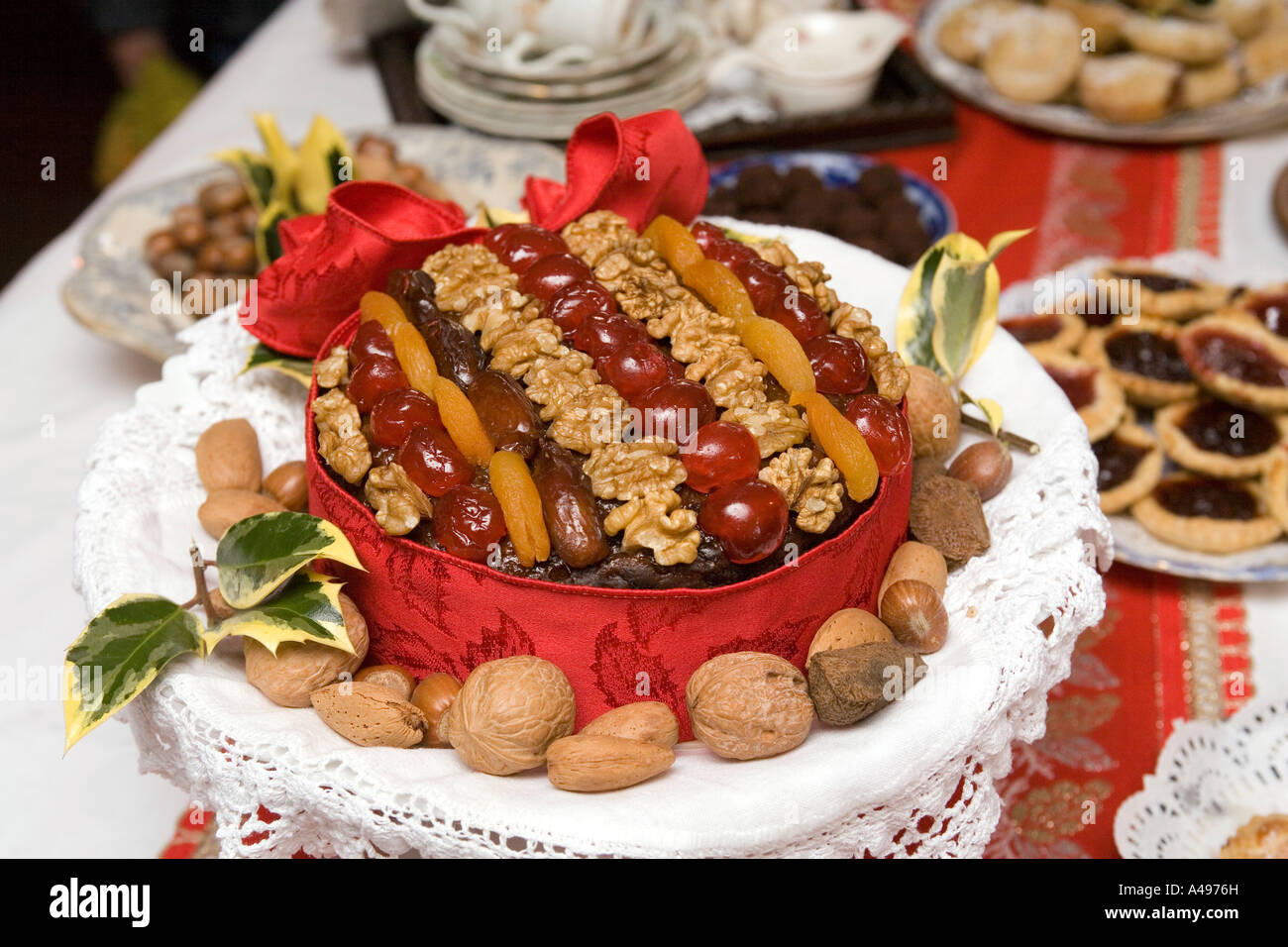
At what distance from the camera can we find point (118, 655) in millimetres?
766

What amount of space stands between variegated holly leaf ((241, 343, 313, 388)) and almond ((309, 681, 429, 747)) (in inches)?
13.5

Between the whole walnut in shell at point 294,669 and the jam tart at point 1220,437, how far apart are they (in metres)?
0.92

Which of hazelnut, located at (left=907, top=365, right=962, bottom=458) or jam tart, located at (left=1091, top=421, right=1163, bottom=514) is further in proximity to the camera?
jam tart, located at (left=1091, top=421, right=1163, bottom=514)

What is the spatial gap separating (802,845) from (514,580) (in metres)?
0.24

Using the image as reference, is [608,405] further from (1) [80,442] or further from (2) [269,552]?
(1) [80,442]

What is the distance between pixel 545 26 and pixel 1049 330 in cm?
88

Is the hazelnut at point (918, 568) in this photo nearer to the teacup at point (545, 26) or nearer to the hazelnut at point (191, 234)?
the hazelnut at point (191, 234)

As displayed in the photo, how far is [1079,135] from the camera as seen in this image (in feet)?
6.04

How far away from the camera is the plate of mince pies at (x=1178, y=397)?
119 centimetres

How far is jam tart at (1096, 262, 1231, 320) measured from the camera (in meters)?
1.44

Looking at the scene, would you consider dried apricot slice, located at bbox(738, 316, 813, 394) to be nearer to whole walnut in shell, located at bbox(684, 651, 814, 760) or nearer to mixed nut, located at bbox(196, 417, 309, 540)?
whole walnut in shell, located at bbox(684, 651, 814, 760)

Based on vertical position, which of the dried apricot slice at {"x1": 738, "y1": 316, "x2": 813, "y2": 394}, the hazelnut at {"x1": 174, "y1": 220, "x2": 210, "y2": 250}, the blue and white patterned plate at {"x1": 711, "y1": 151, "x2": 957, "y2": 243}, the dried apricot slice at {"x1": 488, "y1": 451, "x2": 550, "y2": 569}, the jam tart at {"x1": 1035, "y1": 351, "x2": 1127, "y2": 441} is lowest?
the hazelnut at {"x1": 174, "y1": 220, "x2": 210, "y2": 250}

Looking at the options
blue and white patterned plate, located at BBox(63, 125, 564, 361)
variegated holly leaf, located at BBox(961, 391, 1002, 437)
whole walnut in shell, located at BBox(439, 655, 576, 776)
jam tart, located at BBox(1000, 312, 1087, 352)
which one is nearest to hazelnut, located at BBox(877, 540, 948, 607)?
variegated holly leaf, located at BBox(961, 391, 1002, 437)

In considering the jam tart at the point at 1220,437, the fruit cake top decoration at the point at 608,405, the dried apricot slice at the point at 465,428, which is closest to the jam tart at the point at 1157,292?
the jam tart at the point at 1220,437
